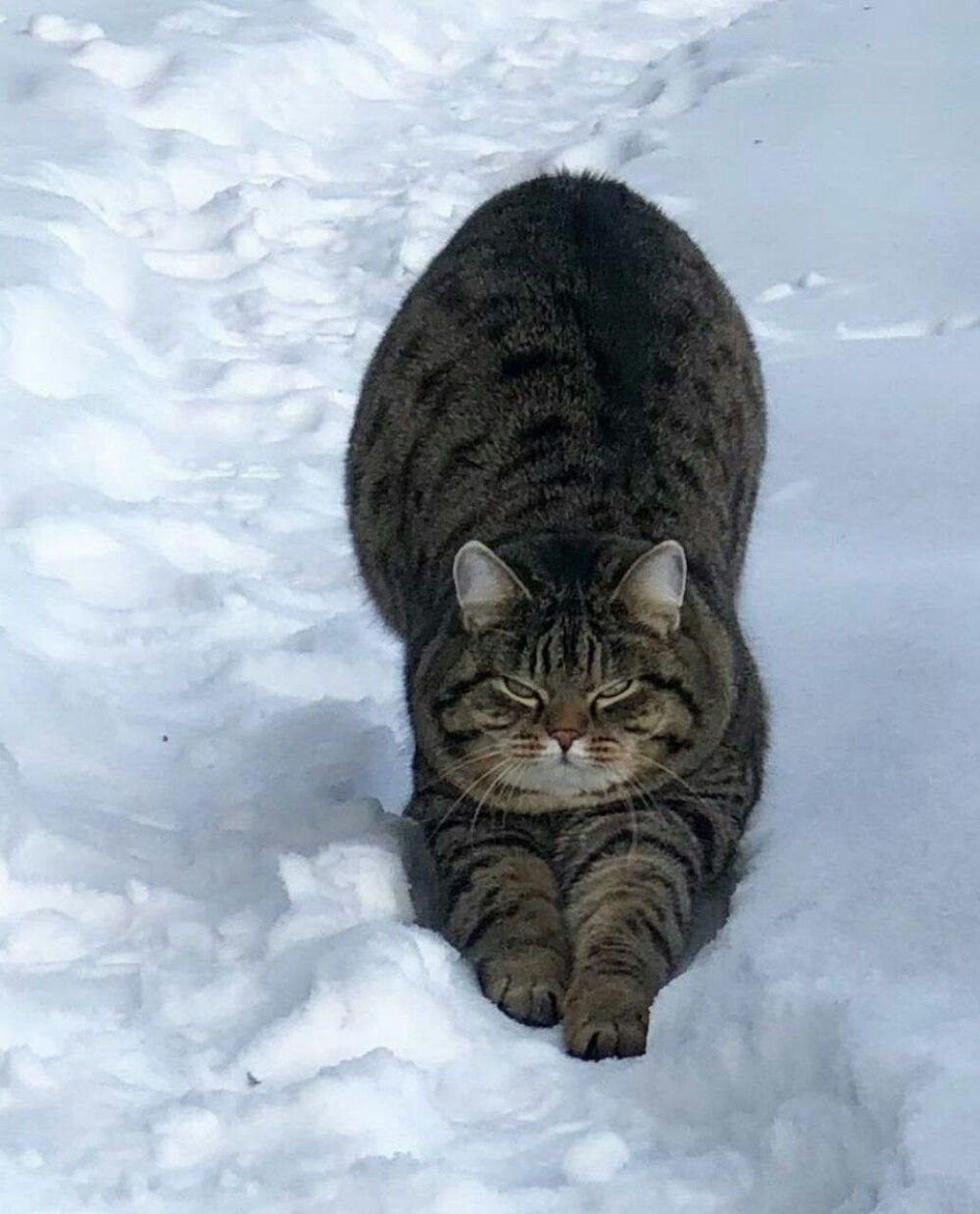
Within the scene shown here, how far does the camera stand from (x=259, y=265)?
5.82 m

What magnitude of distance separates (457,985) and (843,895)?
531 millimetres

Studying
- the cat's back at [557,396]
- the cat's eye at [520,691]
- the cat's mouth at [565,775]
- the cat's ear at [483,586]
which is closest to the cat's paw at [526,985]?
the cat's mouth at [565,775]

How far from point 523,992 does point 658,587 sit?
23.9 inches

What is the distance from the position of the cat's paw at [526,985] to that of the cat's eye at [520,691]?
0.35 metres

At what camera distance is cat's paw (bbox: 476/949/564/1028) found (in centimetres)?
281

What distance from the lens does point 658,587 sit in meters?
3.00

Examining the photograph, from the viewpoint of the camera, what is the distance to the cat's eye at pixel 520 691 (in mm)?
2967

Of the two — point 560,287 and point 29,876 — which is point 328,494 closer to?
point 560,287

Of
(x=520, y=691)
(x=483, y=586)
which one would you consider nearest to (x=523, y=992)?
(x=520, y=691)

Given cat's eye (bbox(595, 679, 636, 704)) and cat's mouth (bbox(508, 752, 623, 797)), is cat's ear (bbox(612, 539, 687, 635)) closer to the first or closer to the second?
cat's eye (bbox(595, 679, 636, 704))

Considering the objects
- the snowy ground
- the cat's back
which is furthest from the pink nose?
the cat's back

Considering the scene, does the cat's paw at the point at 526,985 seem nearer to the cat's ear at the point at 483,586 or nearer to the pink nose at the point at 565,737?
the pink nose at the point at 565,737

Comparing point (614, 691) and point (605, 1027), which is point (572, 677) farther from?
point (605, 1027)

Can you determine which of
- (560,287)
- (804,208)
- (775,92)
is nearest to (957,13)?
(775,92)
